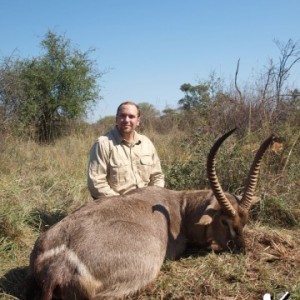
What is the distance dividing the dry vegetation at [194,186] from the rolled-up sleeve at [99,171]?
91 cm

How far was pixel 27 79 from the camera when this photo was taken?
14969mm

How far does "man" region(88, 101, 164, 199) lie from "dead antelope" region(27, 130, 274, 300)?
74 cm

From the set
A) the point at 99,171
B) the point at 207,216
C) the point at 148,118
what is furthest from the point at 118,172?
the point at 148,118

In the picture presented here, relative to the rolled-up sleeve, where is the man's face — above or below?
above

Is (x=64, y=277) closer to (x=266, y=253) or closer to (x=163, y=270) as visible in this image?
(x=163, y=270)

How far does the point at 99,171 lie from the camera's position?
17.9ft

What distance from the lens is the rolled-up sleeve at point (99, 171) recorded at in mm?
5383

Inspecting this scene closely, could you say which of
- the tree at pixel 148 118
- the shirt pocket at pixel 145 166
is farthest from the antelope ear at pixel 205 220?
the tree at pixel 148 118

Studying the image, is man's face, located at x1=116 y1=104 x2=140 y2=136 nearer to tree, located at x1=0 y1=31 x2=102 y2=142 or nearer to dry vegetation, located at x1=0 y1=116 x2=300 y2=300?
dry vegetation, located at x1=0 y1=116 x2=300 y2=300

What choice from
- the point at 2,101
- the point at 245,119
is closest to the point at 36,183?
the point at 245,119

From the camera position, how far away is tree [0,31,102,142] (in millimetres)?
14539

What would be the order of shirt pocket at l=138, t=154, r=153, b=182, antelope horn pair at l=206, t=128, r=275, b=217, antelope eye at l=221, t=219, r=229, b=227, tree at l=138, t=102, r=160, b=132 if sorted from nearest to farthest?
1. antelope horn pair at l=206, t=128, r=275, b=217
2. antelope eye at l=221, t=219, r=229, b=227
3. shirt pocket at l=138, t=154, r=153, b=182
4. tree at l=138, t=102, r=160, b=132

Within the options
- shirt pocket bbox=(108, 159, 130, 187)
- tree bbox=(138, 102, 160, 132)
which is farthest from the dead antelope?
tree bbox=(138, 102, 160, 132)

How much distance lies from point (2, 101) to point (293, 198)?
29.0 ft
